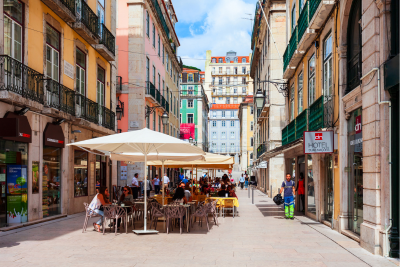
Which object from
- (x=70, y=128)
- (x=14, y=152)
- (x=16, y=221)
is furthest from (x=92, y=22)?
(x=16, y=221)

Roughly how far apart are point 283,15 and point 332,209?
20.2 m

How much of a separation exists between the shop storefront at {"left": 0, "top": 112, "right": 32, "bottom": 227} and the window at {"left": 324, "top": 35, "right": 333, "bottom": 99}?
907 centimetres

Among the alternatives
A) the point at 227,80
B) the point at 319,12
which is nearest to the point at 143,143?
the point at 319,12

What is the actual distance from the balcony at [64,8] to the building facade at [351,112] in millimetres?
8722

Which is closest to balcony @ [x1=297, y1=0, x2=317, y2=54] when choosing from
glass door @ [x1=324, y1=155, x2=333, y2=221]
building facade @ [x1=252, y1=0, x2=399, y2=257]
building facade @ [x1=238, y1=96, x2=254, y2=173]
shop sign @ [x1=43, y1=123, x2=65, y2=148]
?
building facade @ [x1=252, y1=0, x2=399, y2=257]

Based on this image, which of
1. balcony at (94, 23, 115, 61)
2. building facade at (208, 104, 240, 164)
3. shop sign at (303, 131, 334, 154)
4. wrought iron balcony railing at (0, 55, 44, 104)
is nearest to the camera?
wrought iron balcony railing at (0, 55, 44, 104)

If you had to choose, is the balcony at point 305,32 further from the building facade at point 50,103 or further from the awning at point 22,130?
the awning at point 22,130

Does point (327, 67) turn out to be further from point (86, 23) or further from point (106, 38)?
point (106, 38)

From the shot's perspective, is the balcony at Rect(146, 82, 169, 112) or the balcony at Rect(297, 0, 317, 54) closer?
the balcony at Rect(297, 0, 317, 54)

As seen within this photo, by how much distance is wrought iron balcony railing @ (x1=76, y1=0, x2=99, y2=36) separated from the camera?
59.2 ft

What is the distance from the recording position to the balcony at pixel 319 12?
1269 centimetres

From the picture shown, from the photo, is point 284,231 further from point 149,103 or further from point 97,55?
point 149,103

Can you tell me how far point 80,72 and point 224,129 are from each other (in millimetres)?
91672

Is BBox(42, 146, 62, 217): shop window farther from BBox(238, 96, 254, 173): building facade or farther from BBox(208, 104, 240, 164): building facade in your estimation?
BBox(208, 104, 240, 164): building facade
